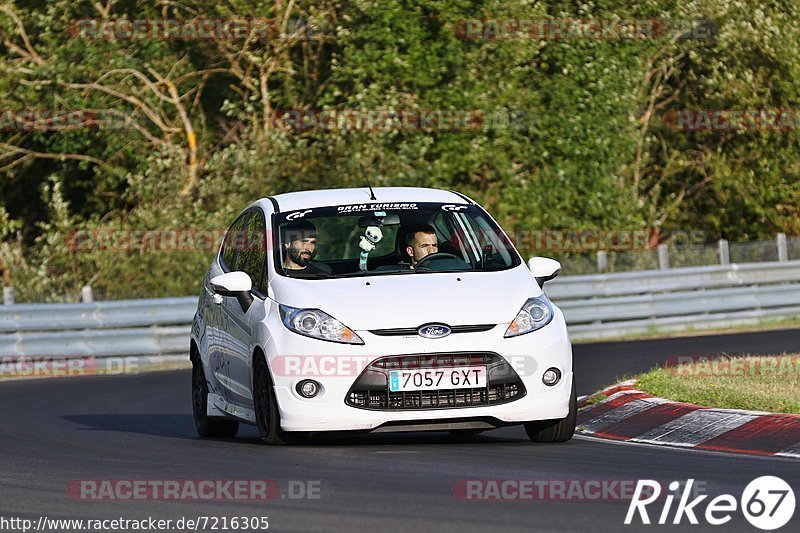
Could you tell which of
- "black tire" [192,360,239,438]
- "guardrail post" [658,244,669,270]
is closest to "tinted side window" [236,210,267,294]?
"black tire" [192,360,239,438]

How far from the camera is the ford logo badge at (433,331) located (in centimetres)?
991

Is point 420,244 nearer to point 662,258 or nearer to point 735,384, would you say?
point 735,384

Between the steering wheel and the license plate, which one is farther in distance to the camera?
the steering wheel

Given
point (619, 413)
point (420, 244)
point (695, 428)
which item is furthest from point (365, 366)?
point (619, 413)

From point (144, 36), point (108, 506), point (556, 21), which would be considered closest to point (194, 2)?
point (144, 36)

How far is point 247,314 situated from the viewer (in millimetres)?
10867

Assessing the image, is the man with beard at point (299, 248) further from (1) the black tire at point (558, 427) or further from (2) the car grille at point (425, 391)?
(1) the black tire at point (558, 427)

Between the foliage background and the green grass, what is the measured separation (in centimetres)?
1307

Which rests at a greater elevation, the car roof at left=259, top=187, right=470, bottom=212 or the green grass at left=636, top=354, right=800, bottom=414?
the car roof at left=259, top=187, right=470, bottom=212

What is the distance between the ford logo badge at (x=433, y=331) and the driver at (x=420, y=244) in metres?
1.33

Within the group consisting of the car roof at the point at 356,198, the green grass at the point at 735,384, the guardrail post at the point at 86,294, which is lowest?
the guardrail post at the point at 86,294

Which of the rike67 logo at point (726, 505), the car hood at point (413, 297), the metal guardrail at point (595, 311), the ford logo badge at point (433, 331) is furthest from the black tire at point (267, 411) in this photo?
the metal guardrail at point (595, 311)

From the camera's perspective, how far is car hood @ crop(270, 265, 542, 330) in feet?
32.8

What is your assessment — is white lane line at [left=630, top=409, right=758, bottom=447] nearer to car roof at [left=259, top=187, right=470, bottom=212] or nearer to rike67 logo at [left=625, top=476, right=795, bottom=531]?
car roof at [left=259, top=187, right=470, bottom=212]
